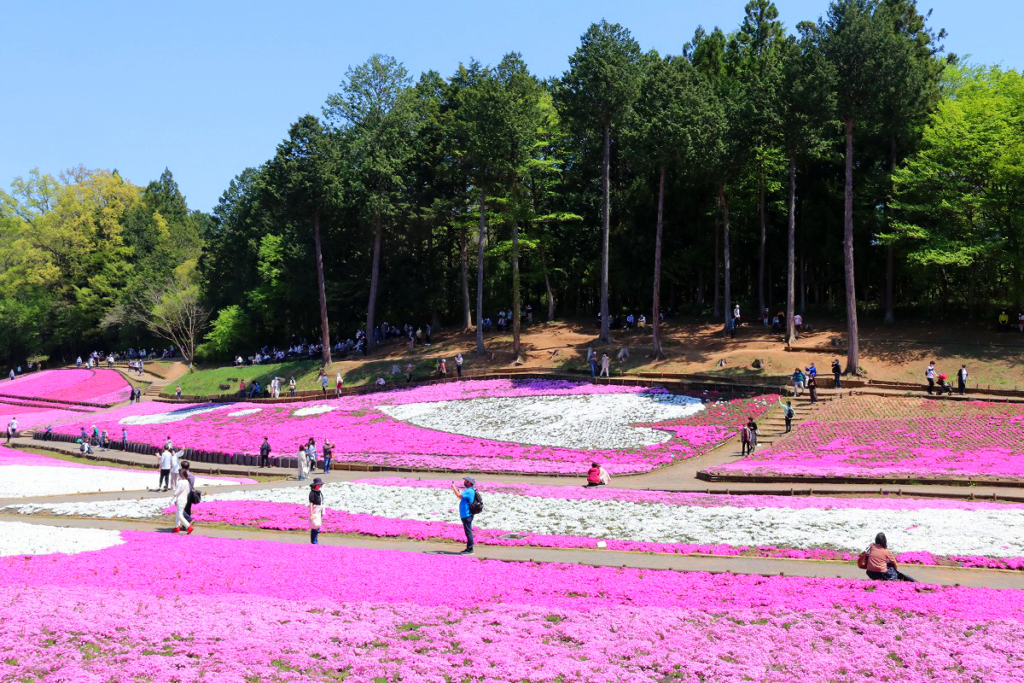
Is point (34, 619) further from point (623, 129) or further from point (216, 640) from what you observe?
point (623, 129)

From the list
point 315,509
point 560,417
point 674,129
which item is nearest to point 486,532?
point 315,509

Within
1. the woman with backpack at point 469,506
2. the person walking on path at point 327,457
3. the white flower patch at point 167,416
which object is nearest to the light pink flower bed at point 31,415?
the white flower patch at point 167,416

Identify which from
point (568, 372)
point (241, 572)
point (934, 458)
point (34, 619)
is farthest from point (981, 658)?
point (568, 372)

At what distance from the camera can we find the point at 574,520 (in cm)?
2712

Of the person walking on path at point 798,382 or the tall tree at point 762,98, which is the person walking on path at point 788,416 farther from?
the tall tree at point 762,98

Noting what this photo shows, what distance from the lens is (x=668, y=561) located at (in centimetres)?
2111

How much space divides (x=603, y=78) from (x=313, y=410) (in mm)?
30449

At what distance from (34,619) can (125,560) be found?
5133 millimetres

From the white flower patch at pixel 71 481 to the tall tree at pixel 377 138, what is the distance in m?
34.4

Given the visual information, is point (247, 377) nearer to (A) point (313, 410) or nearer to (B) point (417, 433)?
(A) point (313, 410)

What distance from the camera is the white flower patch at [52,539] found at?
22.9 meters

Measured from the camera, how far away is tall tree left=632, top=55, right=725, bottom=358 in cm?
5806

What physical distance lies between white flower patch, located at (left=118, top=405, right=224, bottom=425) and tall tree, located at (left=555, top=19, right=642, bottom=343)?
3315 cm

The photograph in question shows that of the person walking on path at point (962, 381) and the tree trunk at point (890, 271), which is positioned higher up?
the tree trunk at point (890, 271)
